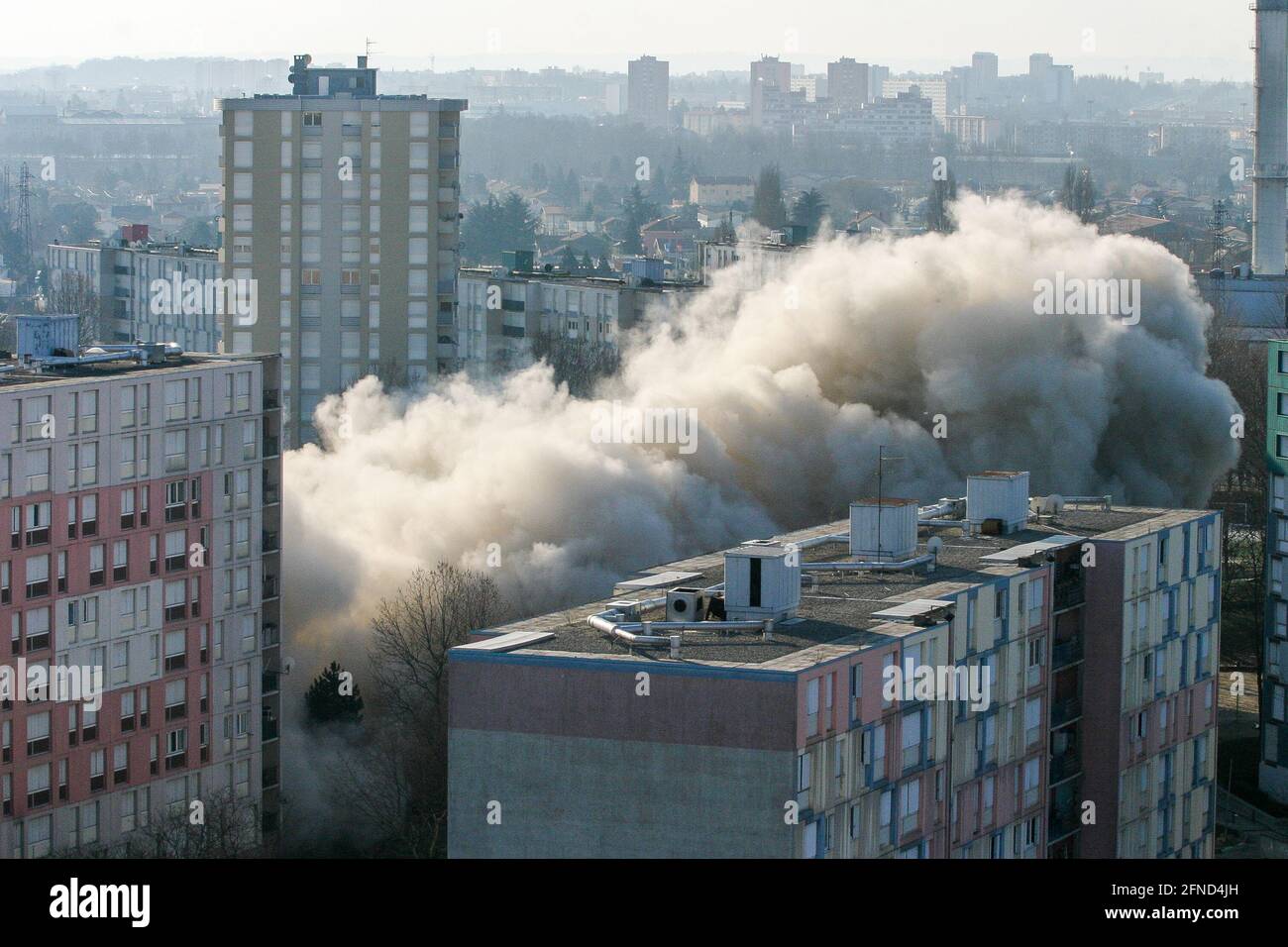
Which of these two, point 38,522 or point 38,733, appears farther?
point 38,522

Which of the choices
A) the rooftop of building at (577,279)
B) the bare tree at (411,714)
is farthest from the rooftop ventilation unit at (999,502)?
the rooftop of building at (577,279)

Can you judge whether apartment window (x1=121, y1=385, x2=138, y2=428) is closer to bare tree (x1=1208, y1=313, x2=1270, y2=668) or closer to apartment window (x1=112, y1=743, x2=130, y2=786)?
apartment window (x1=112, y1=743, x2=130, y2=786)

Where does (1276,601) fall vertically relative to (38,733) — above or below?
above

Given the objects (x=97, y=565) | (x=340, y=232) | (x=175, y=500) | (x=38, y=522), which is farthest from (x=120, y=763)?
(x=340, y=232)

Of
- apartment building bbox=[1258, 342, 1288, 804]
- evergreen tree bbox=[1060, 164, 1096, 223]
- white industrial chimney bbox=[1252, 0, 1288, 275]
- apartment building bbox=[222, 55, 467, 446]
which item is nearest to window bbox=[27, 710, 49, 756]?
apartment building bbox=[1258, 342, 1288, 804]

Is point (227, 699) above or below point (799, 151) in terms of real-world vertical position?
below

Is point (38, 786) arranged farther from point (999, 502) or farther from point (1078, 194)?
point (1078, 194)

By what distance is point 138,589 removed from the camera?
26641 mm

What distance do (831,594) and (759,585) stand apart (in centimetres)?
160

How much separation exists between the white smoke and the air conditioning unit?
522 inches

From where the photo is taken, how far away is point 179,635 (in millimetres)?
27234
